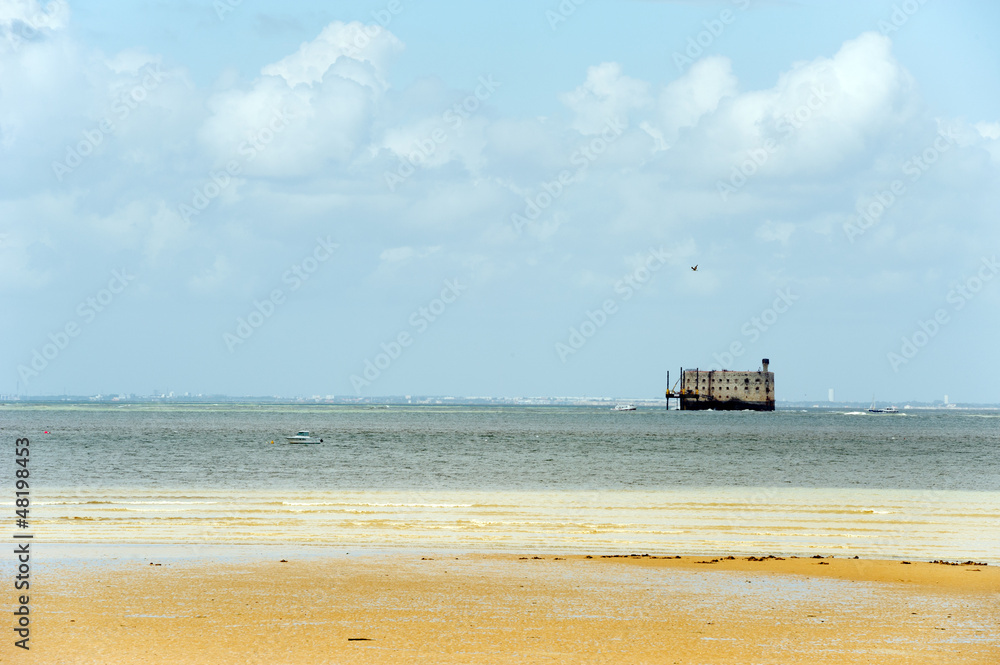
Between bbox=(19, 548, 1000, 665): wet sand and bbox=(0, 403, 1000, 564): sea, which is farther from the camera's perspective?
bbox=(0, 403, 1000, 564): sea

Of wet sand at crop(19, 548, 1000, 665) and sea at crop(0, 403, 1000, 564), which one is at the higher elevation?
wet sand at crop(19, 548, 1000, 665)

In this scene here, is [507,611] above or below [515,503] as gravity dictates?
above

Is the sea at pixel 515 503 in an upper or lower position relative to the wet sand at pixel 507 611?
lower

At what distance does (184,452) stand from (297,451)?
29.6ft

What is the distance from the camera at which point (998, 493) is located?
154ft

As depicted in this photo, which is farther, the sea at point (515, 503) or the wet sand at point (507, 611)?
the sea at point (515, 503)

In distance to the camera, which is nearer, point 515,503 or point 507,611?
point 507,611

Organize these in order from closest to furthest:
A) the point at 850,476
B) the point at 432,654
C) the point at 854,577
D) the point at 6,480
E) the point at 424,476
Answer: the point at 432,654 → the point at 854,577 → the point at 6,480 → the point at 424,476 → the point at 850,476

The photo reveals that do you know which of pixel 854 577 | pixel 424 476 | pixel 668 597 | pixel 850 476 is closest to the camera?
pixel 668 597

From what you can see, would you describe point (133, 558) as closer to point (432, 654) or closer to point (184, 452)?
point (432, 654)

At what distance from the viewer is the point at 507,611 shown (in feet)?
53.4

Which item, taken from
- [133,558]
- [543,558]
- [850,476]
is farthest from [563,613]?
[850,476]

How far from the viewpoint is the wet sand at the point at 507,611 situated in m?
13.7

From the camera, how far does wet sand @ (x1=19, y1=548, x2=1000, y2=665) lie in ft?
44.9
